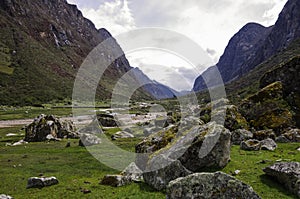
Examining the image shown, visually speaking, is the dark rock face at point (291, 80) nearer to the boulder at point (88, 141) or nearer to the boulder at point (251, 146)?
the boulder at point (251, 146)

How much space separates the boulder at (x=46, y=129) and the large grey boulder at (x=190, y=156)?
31.7 meters

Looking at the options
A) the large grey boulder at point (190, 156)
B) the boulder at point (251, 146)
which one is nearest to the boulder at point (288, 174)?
the large grey boulder at point (190, 156)

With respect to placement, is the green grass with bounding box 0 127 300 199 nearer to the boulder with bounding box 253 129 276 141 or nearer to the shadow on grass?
the shadow on grass

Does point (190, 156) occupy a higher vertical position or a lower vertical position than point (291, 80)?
lower

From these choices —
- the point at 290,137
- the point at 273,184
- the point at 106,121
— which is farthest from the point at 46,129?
the point at 273,184

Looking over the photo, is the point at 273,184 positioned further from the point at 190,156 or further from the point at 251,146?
the point at 251,146

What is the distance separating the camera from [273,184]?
50.1 feet

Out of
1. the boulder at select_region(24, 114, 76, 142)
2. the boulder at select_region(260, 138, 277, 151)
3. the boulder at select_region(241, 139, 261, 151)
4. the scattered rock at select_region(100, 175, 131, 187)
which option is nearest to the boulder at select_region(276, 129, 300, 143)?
the boulder at select_region(260, 138, 277, 151)

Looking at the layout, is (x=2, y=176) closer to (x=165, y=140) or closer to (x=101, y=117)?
(x=165, y=140)

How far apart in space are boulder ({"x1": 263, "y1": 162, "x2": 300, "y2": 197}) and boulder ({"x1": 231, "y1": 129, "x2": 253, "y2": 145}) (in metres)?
13.0

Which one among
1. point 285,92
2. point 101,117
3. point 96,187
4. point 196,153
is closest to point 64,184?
point 96,187

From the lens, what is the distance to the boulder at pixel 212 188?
1108cm

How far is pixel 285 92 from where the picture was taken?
33.3 m

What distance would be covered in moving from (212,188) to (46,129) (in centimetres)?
3959
